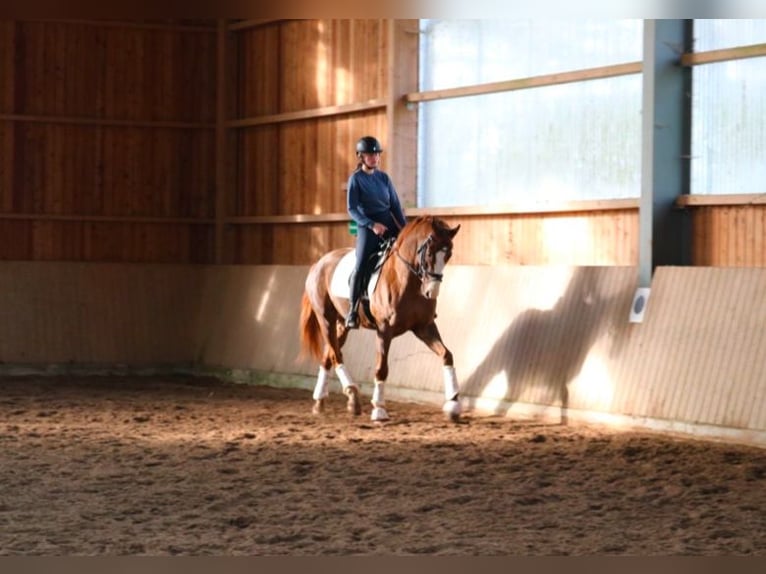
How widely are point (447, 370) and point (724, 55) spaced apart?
3195mm

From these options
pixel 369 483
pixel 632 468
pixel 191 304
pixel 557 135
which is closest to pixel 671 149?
pixel 557 135

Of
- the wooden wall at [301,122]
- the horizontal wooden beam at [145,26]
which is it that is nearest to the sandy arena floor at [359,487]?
the wooden wall at [301,122]

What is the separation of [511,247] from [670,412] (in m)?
2.98

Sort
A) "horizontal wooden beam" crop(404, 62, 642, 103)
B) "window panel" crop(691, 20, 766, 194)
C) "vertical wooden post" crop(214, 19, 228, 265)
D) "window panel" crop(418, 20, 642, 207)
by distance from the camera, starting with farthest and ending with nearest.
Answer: "vertical wooden post" crop(214, 19, 228, 265) < "window panel" crop(418, 20, 642, 207) < "horizontal wooden beam" crop(404, 62, 642, 103) < "window panel" crop(691, 20, 766, 194)

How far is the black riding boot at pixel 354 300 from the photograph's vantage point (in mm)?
9953

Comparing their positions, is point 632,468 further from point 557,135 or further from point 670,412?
point 557,135

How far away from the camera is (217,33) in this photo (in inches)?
619

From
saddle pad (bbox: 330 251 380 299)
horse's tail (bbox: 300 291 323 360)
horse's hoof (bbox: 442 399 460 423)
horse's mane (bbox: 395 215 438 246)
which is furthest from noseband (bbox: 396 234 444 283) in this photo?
horse's tail (bbox: 300 291 323 360)

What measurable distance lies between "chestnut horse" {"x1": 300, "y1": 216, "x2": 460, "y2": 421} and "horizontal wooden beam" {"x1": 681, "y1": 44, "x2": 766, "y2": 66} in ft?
7.65

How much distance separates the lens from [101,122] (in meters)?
15.3

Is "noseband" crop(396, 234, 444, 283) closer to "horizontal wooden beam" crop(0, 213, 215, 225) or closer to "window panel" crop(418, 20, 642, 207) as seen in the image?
"window panel" crop(418, 20, 642, 207)

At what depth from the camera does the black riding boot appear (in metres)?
9.95

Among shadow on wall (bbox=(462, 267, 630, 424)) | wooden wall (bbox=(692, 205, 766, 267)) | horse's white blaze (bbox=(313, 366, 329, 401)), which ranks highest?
wooden wall (bbox=(692, 205, 766, 267))

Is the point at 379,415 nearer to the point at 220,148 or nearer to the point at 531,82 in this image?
the point at 531,82
